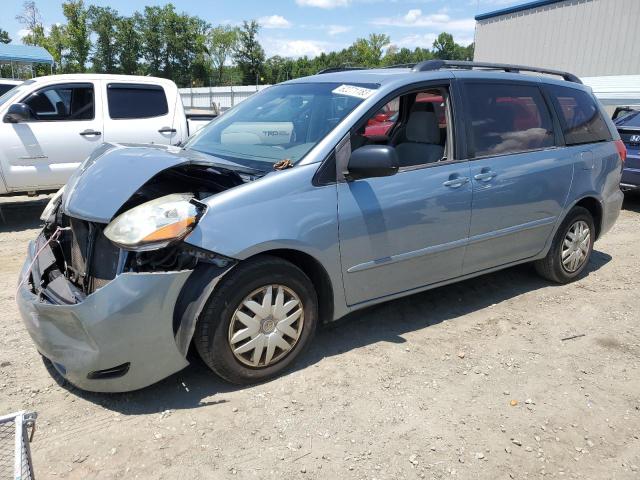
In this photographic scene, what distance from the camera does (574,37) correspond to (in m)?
22.6

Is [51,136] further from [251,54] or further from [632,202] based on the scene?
[251,54]

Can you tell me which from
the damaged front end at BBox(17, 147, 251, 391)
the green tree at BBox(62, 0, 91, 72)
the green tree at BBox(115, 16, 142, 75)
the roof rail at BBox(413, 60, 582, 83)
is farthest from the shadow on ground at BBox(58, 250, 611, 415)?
the green tree at BBox(115, 16, 142, 75)

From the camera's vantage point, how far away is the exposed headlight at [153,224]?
2500 millimetres

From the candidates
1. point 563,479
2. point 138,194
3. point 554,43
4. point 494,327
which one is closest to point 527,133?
point 494,327

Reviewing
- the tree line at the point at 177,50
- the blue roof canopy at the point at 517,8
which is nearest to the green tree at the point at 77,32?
the tree line at the point at 177,50

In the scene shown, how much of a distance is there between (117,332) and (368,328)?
1.90 m

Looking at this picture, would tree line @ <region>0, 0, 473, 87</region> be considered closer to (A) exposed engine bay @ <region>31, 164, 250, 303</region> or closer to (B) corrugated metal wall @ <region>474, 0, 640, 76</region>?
(B) corrugated metal wall @ <region>474, 0, 640, 76</region>

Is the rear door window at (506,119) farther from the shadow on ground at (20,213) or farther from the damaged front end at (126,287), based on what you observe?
the shadow on ground at (20,213)

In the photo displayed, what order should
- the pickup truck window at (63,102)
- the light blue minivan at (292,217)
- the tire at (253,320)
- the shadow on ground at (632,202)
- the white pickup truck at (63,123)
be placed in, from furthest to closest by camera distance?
the shadow on ground at (632,202)
the pickup truck window at (63,102)
the white pickup truck at (63,123)
the tire at (253,320)
the light blue minivan at (292,217)

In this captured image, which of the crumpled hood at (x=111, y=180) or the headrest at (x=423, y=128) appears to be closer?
the crumpled hood at (x=111, y=180)

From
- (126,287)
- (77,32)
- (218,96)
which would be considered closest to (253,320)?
(126,287)

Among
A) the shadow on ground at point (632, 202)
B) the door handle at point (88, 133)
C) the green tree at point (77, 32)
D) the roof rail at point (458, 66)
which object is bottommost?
the shadow on ground at point (632, 202)

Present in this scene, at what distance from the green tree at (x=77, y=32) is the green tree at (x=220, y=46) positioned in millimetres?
27455

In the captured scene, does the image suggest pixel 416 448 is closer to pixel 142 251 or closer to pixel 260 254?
pixel 260 254
